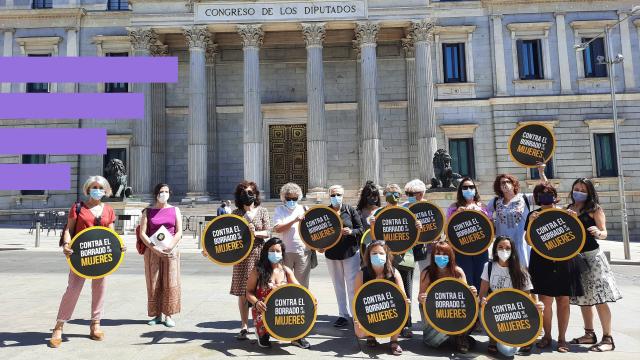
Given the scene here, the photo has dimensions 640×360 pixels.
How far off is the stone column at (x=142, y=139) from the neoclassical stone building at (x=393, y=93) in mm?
1228

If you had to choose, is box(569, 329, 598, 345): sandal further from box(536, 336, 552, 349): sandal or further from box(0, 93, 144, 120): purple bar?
box(0, 93, 144, 120): purple bar

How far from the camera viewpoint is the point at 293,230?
6441 mm

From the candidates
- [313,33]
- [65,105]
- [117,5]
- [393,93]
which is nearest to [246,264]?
[313,33]

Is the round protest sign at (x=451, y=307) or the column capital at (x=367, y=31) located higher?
the column capital at (x=367, y=31)

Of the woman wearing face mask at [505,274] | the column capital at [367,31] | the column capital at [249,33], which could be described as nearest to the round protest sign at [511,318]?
the woman wearing face mask at [505,274]

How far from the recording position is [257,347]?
548 centimetres

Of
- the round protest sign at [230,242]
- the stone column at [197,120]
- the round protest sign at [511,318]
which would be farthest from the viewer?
the stone column at [197,120]

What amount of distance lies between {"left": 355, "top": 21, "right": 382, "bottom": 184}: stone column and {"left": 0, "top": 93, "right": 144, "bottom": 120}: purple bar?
1454cm

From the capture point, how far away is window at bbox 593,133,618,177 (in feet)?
89.7

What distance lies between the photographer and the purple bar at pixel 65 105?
27.8m

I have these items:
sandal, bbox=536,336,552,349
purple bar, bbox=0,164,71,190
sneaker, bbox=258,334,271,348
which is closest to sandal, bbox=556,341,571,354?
sandal, bbox=536,336,552,349

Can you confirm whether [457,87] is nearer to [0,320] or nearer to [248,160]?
[248,160]

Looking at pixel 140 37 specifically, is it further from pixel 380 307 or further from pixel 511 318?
pixel 511 318

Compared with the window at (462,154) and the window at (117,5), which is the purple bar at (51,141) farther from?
the window at (462,154)
